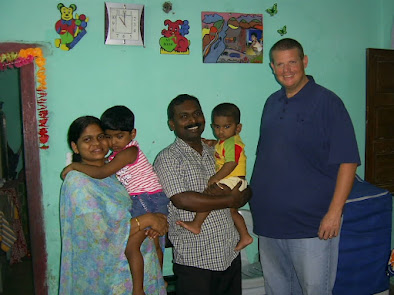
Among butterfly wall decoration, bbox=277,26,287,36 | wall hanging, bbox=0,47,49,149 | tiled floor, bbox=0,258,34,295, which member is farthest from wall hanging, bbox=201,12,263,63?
tiled floor, bbox=0,258,34,295

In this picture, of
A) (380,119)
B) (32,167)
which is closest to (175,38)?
(32,167)

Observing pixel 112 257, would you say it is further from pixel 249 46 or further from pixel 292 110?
pixel 249 46

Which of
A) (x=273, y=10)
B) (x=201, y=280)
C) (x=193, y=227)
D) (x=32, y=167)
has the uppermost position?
(x=273, y=10)

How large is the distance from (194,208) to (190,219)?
0.45 ft

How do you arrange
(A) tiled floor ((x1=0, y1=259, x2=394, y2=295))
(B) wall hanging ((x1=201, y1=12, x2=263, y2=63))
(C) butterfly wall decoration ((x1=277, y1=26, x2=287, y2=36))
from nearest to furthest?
(B) wall hanging ((x1=201, y1=12, x2=263, y2=63)) → (C) butterfly wall decoration ((x1=277, y1=26, x2=287, y2=36)) → (A) tiled floor ((x1=0, y1=259, x2=394, y2=295))

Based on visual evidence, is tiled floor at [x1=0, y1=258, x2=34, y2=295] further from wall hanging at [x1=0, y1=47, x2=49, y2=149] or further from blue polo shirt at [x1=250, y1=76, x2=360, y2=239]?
blue polo shirt at [x1=250, y1=76, x2=360, y2=239]

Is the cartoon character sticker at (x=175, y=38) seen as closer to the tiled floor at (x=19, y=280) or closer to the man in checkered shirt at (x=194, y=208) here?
the man in checkered shirt at (x=194, y=208)

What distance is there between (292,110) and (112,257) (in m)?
1.23

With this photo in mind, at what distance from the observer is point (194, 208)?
1.94 meters

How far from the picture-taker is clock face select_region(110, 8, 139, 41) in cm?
265

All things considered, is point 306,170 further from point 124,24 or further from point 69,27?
point 69,27

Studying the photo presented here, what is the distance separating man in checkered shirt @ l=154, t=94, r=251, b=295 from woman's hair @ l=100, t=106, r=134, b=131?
0.25 m

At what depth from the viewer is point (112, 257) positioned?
6.22 feet

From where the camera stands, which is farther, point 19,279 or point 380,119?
point 19,279
